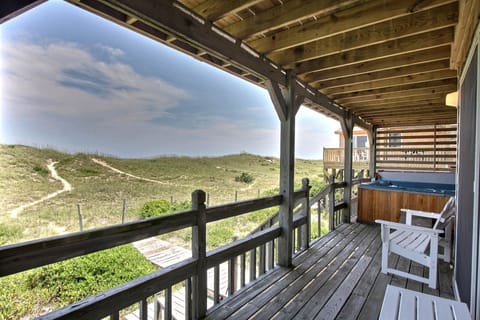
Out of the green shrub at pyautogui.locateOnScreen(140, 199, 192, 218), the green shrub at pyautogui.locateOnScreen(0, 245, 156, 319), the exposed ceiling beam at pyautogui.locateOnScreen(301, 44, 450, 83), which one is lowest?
the green shrub at pyautogui.locateOnScreen(0, 245, 156, 319)

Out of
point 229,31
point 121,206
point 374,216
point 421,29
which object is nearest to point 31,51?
point 121,206

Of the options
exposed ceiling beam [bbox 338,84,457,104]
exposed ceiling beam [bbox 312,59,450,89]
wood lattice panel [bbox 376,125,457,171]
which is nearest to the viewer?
exposed ceiling beam [bbox 312,59,450,89]

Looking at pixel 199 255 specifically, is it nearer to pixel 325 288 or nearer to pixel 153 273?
pixel 153 273

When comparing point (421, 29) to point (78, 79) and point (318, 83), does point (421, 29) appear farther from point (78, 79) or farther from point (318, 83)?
point (78, 79)

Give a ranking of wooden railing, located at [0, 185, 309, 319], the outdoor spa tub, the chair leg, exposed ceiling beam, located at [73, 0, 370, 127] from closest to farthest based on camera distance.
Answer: wooden railing, located at [0, 185, 309, 319] → exposed ceiling beam, located at [73, 0, 370, 127] → the chair leg → the outdoor spa tub

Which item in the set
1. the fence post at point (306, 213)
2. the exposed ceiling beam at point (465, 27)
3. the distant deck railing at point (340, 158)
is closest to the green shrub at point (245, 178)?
the distant deck railing at point (340, 158)

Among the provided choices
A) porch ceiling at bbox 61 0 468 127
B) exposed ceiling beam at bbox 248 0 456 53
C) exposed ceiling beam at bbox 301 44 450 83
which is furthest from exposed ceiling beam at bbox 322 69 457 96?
exposed ceiling beam at bbox 248 0 456 53

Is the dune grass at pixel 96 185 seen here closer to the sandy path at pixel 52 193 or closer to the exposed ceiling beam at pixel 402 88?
the sandy path at pixel 52 193

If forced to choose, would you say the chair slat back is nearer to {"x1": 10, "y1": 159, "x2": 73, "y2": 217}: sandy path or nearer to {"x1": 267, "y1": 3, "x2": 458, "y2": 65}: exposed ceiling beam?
{"x1": 267, "y1": 3, "x2": 458, "y2": 65}: exposed ceiling beam

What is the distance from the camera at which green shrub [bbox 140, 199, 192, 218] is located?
23.3ft

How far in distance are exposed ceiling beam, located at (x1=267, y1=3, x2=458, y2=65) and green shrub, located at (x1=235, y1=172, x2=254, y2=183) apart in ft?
22.6

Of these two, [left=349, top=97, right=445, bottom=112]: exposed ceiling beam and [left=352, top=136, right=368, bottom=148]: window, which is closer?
[left=349, top=97, right=445, bottom=112]: exposed ceiling beam

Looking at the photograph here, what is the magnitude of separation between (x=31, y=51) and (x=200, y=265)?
21.4ft

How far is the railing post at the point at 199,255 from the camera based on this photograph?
2.05 meters
